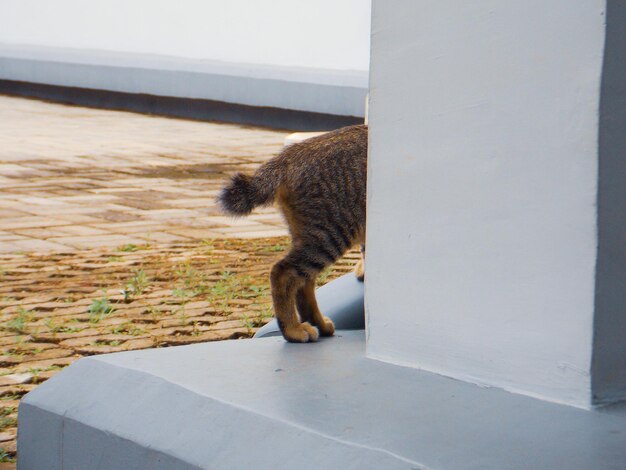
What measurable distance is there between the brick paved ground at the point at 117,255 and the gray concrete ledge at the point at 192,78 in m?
1.44

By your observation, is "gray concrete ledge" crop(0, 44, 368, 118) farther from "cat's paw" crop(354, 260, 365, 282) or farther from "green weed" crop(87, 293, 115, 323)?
"cat's paw" crop(354, 260, 365, 282)

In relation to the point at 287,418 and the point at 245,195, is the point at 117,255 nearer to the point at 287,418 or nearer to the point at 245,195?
the point at 245,195

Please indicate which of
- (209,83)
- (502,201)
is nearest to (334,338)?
(502,201)

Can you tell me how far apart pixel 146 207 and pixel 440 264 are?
229 inches

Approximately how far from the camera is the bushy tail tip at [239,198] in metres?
3.99

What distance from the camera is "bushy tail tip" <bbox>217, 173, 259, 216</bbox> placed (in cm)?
399

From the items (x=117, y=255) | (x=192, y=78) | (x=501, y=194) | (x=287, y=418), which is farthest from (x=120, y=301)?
(x=192, y=78)

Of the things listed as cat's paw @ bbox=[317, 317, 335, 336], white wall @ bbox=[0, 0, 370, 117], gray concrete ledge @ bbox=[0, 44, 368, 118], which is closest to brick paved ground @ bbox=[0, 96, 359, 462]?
cat's paw @ bbox=[317, 317, 335, 336]

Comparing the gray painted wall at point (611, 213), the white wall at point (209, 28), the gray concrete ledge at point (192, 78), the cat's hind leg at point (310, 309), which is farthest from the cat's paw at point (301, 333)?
the white wall at point (209, 28)

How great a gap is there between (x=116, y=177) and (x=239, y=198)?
5.89m

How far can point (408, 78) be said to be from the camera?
2.64 metres

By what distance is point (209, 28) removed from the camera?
15.3 m

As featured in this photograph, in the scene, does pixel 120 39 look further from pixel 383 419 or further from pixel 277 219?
pixel 383 419

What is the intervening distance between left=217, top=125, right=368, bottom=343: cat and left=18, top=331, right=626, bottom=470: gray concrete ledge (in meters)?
0.58
